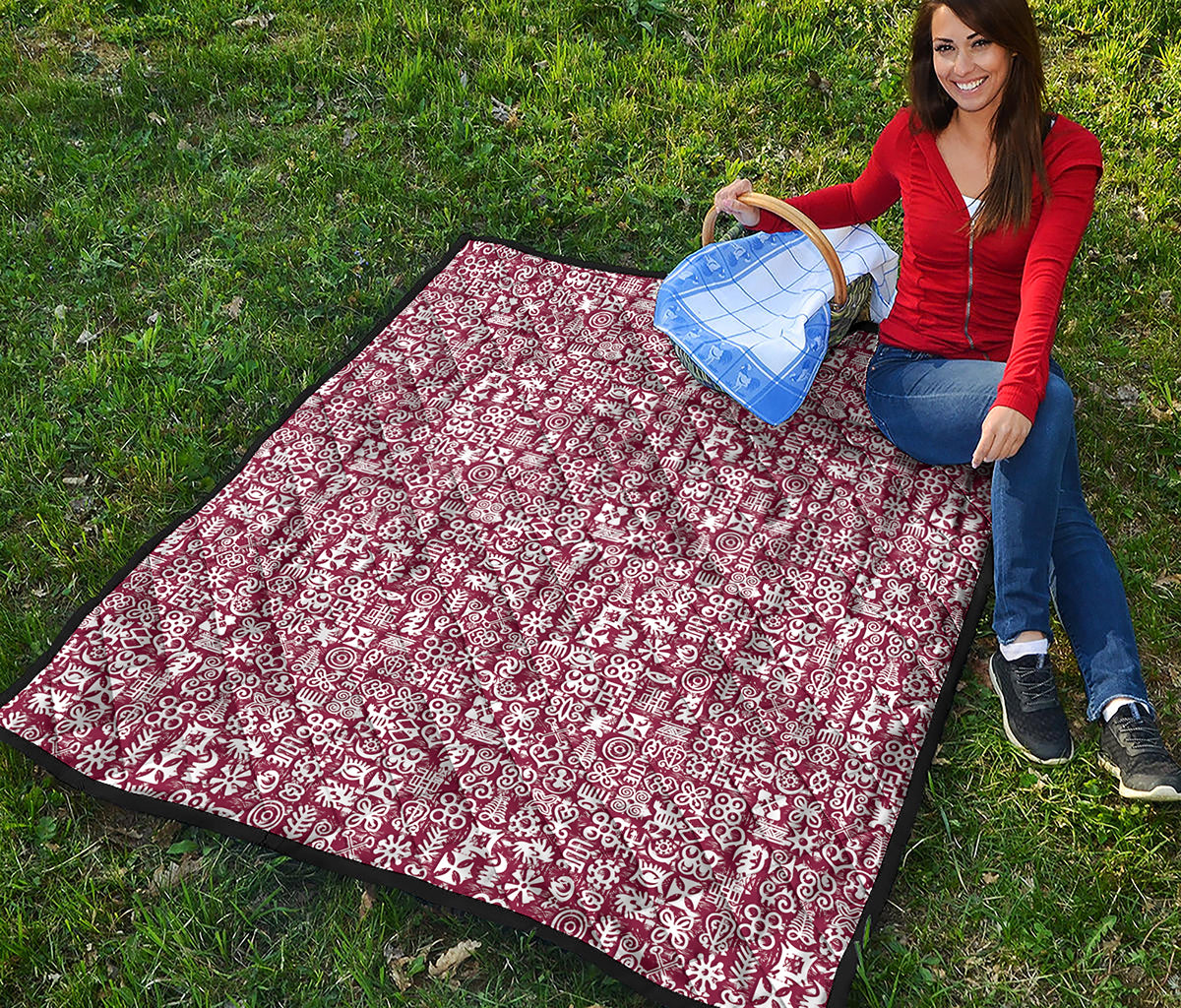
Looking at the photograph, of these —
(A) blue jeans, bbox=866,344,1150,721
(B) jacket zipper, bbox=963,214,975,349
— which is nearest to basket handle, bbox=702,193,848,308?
(B) jacket zipper, bbox=963,214,975,349

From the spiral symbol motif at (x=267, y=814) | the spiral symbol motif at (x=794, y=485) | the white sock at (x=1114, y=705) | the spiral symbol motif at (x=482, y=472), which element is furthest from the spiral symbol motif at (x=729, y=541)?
the spiral symbol motif at (x=267, y=814)

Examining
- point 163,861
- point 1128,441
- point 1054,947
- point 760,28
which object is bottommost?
point 163,861

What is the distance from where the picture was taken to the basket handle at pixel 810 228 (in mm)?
3242

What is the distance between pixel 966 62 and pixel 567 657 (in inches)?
75.3

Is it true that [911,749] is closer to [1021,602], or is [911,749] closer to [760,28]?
[1021,602]

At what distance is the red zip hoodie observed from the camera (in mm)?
2844

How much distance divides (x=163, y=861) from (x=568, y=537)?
4.62ft

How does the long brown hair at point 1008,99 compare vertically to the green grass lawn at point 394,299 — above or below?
above

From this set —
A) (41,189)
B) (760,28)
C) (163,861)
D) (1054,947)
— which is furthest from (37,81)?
(1054,947)

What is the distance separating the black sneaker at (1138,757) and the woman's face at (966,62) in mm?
1661

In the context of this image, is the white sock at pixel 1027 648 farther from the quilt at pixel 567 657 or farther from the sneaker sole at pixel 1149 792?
the sneaker sole at pixel 1149 792

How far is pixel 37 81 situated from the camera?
5121 mm

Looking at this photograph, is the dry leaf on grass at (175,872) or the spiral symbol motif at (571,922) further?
the dry leaf on grass at (175,872)

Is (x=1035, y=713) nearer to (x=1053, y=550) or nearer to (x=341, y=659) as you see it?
(x=1053, y=550)
